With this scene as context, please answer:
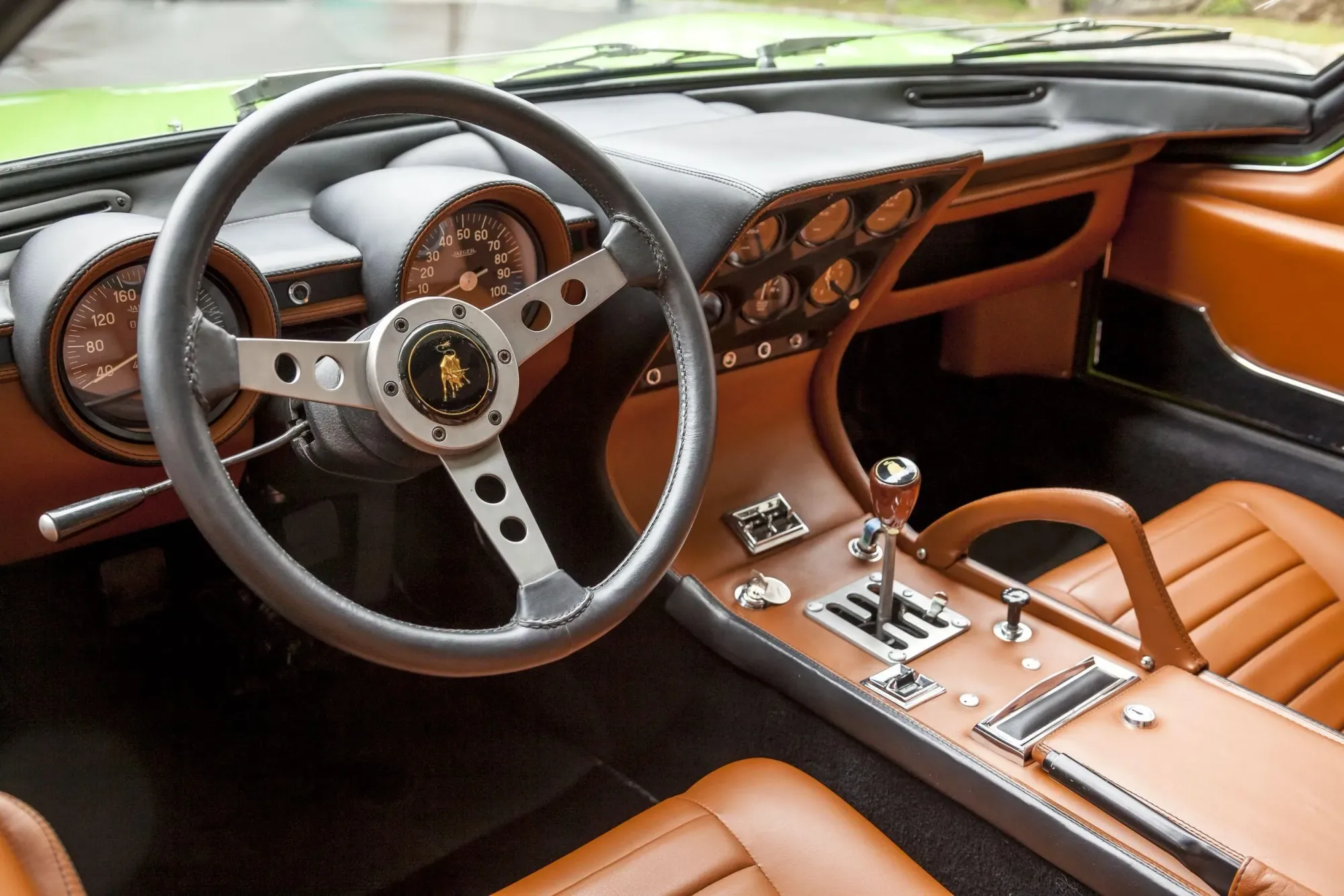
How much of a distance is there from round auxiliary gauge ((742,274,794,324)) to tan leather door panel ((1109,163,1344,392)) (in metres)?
1.15

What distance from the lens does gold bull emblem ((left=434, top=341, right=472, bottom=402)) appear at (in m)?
1.14

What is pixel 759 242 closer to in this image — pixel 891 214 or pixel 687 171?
pixel 687 171

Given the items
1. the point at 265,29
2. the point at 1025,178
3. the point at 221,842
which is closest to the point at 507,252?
the point at 221,842

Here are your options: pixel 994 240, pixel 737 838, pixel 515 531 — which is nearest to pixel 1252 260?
pixel 994 240

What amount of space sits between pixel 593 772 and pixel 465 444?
1.06 meters

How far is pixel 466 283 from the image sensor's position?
5.14 feet

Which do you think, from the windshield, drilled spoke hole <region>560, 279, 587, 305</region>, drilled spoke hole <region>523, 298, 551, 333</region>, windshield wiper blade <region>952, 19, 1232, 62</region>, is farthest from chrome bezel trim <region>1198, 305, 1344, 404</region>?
drilled spoke hole <region>560, 279, 587, 305</region>

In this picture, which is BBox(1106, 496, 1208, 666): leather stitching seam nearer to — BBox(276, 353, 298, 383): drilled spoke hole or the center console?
the center console

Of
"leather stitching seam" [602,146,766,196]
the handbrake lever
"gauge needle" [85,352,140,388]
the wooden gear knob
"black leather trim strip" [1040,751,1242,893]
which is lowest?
"black leather trim strip" [1040,751,1242,893]

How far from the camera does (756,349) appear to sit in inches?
79.4

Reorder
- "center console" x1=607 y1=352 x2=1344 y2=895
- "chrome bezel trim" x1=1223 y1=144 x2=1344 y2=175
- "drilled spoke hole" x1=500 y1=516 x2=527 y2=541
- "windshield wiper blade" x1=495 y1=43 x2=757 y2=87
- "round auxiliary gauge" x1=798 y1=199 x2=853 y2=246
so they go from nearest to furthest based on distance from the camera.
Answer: "drilled spoke hole" x1=500 y1=516 x2=527 y2=541, "center console" x1=607 y1=352 x2=1344 y2=895, "round auxiliary gauge" x1=798 y1=199 x2=853 y2=246, "windshield wiper blade" x1=495 y1=43 x2=757 y2=87, "chrome bezel trim" x1=1223 y1=144 x2=1344 y2=175

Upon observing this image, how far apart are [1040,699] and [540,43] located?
153 centimetres

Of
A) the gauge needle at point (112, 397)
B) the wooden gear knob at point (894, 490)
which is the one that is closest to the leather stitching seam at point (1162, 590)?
the wooden gear knob at point (894, 490)

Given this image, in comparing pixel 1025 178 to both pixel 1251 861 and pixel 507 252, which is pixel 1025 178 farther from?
pixel 1251 861
